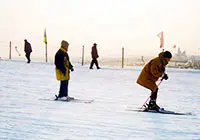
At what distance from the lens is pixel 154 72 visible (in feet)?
26.8

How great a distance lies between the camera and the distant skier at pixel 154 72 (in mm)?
8055

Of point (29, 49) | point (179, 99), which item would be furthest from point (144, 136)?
point (29, 49)

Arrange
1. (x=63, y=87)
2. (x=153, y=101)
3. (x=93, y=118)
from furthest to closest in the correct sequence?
(x=63, y=87) < (x=153, y=101) < (x=93, y=118)

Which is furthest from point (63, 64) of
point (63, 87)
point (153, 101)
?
point (153, 101)

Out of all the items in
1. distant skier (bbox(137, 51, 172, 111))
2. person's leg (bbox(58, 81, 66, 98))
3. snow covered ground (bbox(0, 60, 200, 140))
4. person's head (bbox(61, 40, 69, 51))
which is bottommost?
snow covered ground (bbox(0, 60, 200, 140))

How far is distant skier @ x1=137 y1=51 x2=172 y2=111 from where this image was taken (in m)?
8.05

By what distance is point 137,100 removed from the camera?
10352 mm

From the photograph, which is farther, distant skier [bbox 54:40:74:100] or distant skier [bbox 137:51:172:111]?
distant skier [bbox 54:40:74:100]

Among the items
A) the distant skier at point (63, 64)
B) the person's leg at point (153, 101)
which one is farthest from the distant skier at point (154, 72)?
the distant skier at point (63, 64)

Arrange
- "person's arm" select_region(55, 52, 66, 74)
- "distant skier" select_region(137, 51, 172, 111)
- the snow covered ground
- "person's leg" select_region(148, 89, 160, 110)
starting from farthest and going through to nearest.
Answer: "person's arm" select_region(55, 52, 66, 74), "person's leg" select_region(148, 89, 160, 110), "distant skier" select_region(137, 51, 172, 111), the snow covered ground

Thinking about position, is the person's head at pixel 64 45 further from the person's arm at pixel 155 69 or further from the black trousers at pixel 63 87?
the person's arm at pixel 155 69

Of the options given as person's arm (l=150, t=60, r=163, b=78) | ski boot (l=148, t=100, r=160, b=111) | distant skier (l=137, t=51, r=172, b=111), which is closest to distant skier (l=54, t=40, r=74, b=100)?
distant skier (l=137, t=51, r=172, b=111)

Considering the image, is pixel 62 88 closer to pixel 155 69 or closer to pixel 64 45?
pixel 64 45

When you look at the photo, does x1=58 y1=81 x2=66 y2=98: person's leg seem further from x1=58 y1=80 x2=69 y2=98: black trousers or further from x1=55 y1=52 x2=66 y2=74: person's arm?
x1=55 y1=52 x2=66 y2=74: person's arm
